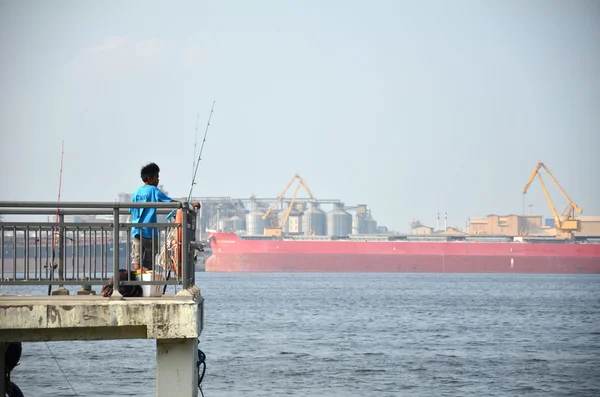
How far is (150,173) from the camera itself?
383 inches

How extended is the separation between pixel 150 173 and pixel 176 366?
2291 millimetres

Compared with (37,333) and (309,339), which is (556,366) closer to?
(309,339)

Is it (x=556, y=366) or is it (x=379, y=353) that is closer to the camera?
(x=556, y=366)

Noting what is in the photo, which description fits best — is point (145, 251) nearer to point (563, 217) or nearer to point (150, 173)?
point (150, 173)

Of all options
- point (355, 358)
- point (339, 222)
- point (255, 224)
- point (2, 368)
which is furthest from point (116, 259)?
point (339, 222)

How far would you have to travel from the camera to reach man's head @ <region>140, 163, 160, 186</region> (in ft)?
31.9

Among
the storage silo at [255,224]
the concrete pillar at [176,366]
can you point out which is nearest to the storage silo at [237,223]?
the storage silo at [255,224]

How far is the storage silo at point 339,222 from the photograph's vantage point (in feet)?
570

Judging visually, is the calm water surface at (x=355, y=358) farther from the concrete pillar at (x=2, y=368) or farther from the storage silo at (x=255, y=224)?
the storage silo at (x=255, y=224)

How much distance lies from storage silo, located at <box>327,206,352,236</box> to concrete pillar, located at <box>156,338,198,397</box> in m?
165

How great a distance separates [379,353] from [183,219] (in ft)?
56.2

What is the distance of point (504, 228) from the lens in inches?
6107

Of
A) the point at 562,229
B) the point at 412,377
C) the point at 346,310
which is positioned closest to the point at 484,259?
the point at 562,229

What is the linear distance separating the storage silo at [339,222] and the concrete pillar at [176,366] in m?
165
